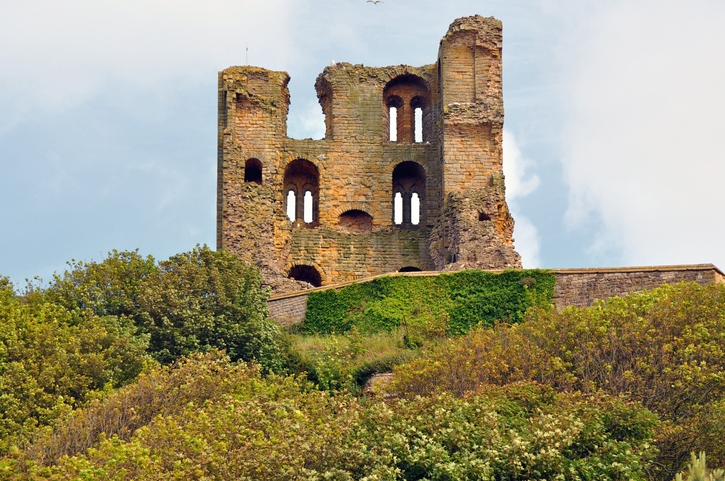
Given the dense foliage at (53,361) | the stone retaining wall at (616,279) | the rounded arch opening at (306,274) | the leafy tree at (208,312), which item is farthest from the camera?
the rounded arch opening at (306,274)

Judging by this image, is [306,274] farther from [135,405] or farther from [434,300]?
[135,405]

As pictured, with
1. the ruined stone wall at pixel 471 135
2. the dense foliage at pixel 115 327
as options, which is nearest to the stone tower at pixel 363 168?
the ruined stone wall at pixel 471 135

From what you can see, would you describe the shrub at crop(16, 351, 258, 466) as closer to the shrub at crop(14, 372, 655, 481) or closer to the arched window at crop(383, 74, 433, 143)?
the shrub at crop(14, 372, 655, 481)

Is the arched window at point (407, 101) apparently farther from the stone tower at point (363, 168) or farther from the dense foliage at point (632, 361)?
the dense foliage at point (632, 361)

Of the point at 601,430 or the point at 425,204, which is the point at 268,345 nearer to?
the point at 601,430

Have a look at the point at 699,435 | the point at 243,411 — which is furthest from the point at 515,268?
the point at 243,411

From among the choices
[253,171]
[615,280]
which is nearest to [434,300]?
[615,280]

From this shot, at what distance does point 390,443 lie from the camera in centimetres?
1537

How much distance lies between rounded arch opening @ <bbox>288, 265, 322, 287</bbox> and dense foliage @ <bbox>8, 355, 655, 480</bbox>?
17.6 m

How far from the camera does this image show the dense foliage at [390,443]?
14.8 metres

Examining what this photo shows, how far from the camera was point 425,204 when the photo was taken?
36719 mm

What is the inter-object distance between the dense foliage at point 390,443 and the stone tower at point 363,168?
16.3 meters

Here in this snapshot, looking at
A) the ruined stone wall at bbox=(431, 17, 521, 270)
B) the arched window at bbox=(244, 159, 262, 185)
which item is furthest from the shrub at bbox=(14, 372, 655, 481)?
the arched window at bbox=(244, 159, 262, 185)

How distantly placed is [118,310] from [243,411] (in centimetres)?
1009
